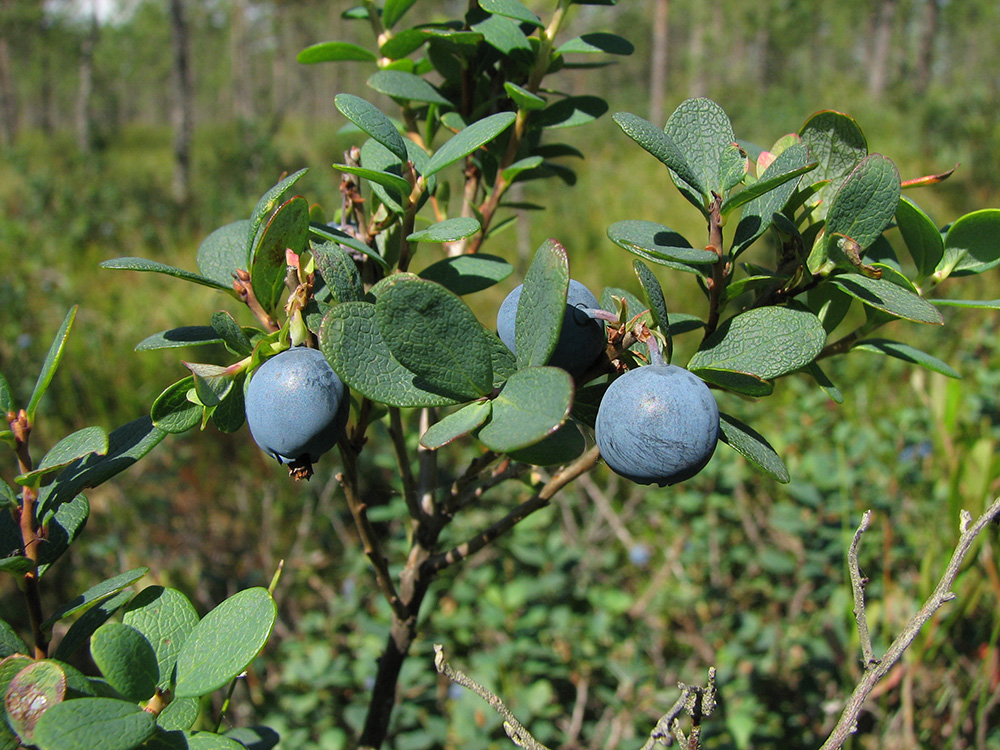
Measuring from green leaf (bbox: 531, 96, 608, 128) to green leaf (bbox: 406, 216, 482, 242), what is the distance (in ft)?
0.72

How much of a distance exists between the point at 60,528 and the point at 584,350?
352 millimetres

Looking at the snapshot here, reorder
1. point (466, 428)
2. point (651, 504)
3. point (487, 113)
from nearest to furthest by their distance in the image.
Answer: point (466, 428), point (487, 113), point (651, 504)

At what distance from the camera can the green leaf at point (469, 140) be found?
0.40 m

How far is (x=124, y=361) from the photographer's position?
3266 millimetres

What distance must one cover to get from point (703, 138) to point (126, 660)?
1.49 feet

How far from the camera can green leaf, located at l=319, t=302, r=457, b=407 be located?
348 millimetres

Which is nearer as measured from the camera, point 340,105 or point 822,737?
point 340,105

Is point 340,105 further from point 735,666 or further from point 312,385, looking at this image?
point 735,666

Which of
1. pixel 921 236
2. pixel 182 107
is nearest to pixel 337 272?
pixel 921 236

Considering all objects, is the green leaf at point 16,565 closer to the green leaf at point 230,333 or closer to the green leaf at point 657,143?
the green leaf at point 230,333

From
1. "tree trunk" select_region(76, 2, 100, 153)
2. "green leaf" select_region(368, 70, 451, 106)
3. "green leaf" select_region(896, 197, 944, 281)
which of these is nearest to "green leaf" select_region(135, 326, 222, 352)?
"green leaf" select_region(368, 70, 451, 106)

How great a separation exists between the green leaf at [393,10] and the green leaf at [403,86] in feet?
0.20

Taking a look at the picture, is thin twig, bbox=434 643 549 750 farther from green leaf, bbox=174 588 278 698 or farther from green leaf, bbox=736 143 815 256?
green leaf, bbox=736 143 815 256

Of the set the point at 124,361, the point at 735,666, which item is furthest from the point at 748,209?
the point at 124,361
